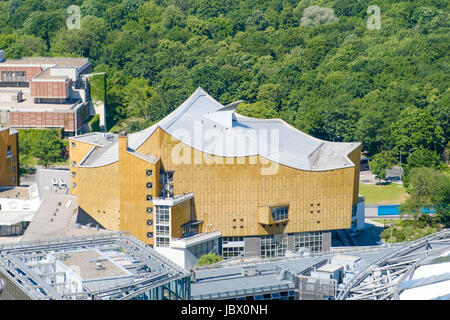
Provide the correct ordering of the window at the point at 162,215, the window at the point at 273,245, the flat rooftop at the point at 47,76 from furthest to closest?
the flat rooftop at the point at 47,76
the window at the point at 273,245
the window at the point at 162,215

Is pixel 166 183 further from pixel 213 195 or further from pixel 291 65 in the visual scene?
pixel 291 65

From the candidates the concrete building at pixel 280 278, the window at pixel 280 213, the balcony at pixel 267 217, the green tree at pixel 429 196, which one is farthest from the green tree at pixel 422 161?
the concrete building at pixel 280 278

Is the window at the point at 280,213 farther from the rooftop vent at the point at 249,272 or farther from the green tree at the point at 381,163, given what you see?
the green tree at the point at 381,163

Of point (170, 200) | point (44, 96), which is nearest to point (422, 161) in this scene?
point (170, 200)

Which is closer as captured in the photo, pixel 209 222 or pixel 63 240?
pixel 63 240

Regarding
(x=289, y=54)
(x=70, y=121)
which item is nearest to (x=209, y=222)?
(x=70, y=121)

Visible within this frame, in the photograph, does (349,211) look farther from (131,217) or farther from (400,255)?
(400,255)

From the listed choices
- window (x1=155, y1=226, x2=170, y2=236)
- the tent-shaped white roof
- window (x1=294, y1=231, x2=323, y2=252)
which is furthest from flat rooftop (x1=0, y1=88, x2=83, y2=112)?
window (x1=294, y1=231, x2=323, y2=252)
